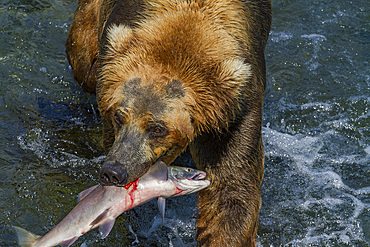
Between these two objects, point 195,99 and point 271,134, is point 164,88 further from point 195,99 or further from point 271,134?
point 271,134

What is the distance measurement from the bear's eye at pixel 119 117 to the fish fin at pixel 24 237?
3.11 ft

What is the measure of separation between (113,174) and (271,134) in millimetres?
3166

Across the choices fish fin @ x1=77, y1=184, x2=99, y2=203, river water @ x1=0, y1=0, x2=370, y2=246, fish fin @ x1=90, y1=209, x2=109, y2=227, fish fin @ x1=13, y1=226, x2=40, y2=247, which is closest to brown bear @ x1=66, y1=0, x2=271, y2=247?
fish fin @ x1=90, y1=209, x2=109, y2=227

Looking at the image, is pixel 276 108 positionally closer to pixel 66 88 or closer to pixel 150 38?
pixel 66 88

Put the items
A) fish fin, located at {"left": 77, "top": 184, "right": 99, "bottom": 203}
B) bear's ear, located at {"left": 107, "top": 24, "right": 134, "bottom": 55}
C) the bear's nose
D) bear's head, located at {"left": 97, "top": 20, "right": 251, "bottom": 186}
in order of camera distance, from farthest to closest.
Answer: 1. bear's ear, located at {"left": 107, "top": 24, "right": 134, "bottom": 55}
2. fish fin, located at {"left": 77, "top": 184, "right": 99, "bottom": 203}
3. bear's head, located at {"left": 97, "top": 20, "right": 251, "bottom": 186}
4. the bear's nose

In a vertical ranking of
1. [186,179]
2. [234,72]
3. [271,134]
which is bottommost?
[271,134]

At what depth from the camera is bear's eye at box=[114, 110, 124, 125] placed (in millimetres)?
3676

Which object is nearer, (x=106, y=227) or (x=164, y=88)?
(x=106, y=227)

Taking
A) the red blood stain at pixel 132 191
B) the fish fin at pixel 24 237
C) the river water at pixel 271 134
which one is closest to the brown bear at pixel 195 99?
the red blood stain at pixel 132 191

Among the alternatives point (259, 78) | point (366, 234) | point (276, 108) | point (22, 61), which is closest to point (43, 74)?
point (22, 61)

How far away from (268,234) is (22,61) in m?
3.92

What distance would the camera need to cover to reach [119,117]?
3.70 metres

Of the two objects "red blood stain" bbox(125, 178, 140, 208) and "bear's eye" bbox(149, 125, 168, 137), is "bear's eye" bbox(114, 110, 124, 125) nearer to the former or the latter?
"bear's eye" bbox(149, 125, 168, 137)

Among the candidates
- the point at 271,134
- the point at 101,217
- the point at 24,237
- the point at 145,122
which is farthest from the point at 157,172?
the point at 271,134
